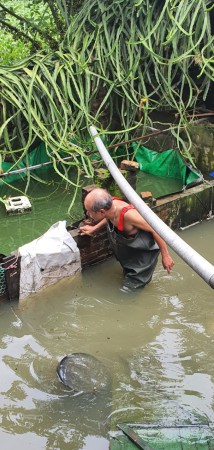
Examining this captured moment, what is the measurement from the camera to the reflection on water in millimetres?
3268

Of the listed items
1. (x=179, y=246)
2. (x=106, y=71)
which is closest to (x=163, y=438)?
(x=179, y=246)

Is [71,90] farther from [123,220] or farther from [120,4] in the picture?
[123,220]

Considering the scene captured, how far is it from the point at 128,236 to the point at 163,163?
2680 mm

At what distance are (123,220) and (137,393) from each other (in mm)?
1452

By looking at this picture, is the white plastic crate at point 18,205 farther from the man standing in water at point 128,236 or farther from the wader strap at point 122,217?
the wader strap at point 122,217

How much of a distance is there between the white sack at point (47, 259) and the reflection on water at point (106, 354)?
10 cm

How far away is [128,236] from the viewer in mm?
4422

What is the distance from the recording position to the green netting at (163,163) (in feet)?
21.6

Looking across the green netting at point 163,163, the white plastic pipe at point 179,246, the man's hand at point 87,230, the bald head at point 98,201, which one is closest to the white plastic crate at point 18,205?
the man's hand at point 87,230

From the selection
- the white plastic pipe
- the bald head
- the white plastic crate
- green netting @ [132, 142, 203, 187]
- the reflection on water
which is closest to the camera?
the white plastic pipe

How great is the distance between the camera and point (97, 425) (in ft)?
10.7

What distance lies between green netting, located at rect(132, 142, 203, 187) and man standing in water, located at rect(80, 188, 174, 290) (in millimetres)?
2041

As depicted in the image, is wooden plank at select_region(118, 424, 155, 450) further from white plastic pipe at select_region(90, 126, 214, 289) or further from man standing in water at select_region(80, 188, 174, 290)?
man standing in water at select_region(80, 188, 174, 290)

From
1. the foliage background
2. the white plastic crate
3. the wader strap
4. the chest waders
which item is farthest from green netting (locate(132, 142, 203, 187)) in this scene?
the wader strap
